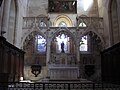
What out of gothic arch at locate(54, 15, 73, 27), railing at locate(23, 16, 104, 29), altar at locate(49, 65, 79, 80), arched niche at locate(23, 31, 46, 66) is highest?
gothic arch at locate(54, 15, 73, 27)

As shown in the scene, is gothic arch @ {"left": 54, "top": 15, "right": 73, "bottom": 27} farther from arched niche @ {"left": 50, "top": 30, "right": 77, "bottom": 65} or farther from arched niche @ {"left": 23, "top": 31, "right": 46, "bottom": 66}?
arched niche @ {"left": 23, "top": 31, "right": 46, "bottom": 66}

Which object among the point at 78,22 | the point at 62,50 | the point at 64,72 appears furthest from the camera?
the point at 62,50

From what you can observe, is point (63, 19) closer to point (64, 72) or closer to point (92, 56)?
point (92, 56)

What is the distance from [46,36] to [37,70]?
3805 millimetres

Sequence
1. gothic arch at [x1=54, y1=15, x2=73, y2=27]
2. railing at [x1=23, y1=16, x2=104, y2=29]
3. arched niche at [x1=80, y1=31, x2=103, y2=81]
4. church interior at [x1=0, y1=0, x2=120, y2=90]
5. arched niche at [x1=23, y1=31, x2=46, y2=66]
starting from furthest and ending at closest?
1. gothic arch at [x1=54, y1=15, x2=73, y2=27]
2. arched niche at [x1=23, y1=31, x2=46, y2=66]
3. arched niche at [x1=80, y1=31, x2=103, y2=81]
4. railing at [x1=23, y1=16, x2=104, y2=29]
5. church interior at [x1=0, y1=0, x2=120, y2=90]

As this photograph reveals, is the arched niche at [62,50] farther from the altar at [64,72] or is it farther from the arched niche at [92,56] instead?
the altar at [64,72]

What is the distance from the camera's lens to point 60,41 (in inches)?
886

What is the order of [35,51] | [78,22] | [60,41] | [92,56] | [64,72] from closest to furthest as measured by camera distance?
[64,72] < [78,22] < [92,56] < [35,51] < [60,41]

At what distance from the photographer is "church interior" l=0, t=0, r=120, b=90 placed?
1379cm

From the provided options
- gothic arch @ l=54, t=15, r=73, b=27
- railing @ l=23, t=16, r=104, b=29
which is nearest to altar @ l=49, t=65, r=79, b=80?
railing @ l=23, t=16, r=104, b=29

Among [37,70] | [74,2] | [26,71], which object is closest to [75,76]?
[37,70]

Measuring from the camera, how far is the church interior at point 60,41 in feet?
45.2

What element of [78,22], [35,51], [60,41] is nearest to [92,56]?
[60,41]

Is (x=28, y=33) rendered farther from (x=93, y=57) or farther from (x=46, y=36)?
(x=93, y=57)
